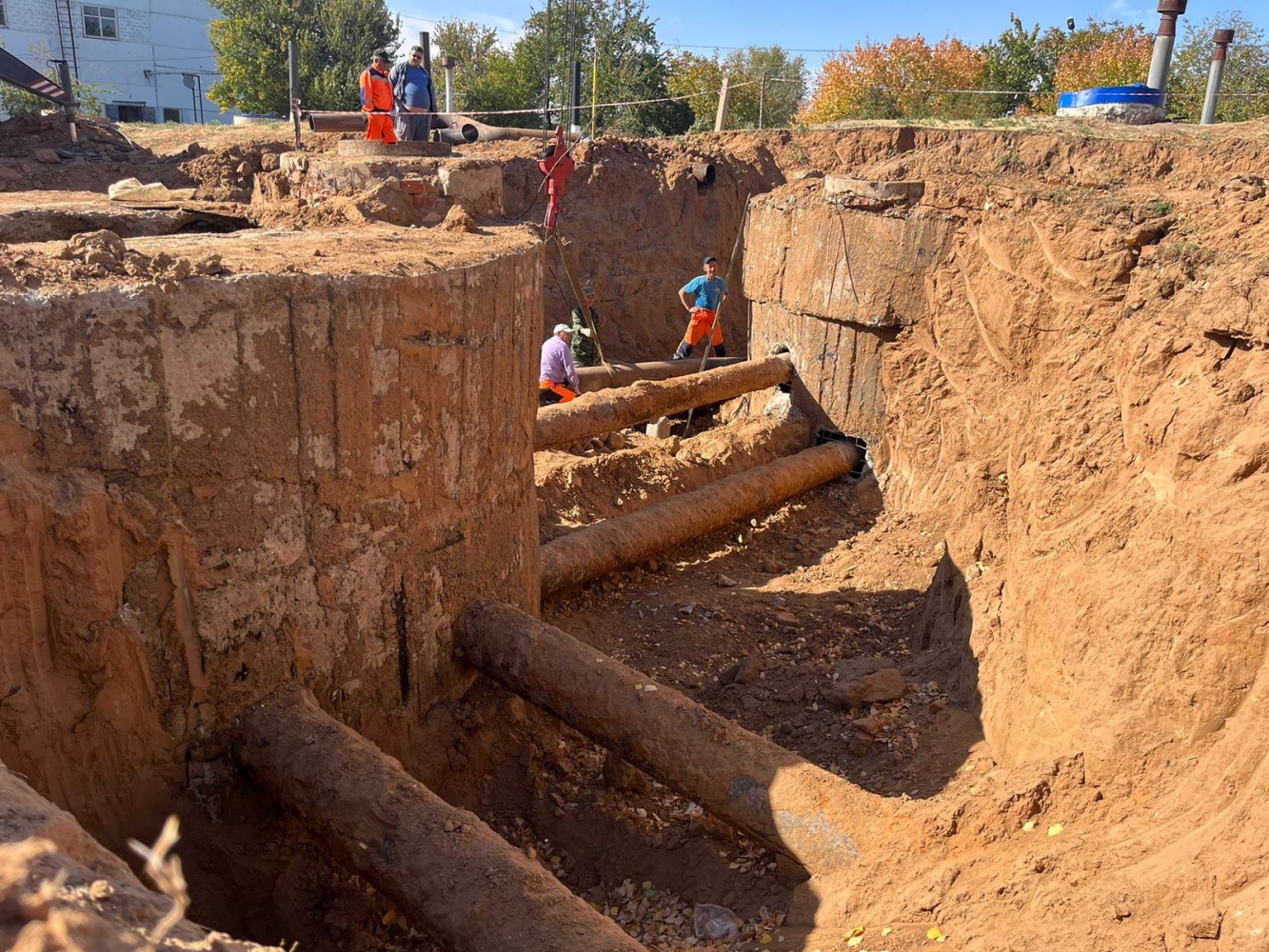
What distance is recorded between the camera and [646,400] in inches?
275

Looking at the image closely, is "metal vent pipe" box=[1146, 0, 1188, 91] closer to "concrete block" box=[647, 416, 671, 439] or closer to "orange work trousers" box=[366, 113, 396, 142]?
"concrete block" box=[647, 416, 671, 439]

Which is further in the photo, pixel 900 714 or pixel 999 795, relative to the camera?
pixel 900 714

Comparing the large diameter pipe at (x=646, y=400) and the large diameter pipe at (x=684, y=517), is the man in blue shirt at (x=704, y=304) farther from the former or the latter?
the large diameter pipe at (x=684, y=517)

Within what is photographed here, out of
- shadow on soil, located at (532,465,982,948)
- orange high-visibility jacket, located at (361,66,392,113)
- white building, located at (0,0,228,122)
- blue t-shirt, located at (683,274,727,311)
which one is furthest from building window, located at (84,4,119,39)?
shadow on soil, located at (532,465,982,948)

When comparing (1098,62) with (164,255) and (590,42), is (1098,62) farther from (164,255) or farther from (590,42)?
(164,255)

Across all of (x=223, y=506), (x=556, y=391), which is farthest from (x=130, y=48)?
(x=223, y=506)

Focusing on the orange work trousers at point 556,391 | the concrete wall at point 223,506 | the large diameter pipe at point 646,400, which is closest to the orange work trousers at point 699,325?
the orange work trousers at point 556,391

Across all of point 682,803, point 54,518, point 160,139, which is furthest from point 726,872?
point 160,139

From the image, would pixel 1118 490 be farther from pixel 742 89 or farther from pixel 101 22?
pixel 101 22

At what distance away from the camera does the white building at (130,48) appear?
101 feet

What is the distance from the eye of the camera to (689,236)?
1470 centimetres

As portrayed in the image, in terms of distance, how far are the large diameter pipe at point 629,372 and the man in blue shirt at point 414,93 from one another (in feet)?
14.4

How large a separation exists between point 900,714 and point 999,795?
1.21 metres

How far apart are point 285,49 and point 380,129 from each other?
19635 mm
